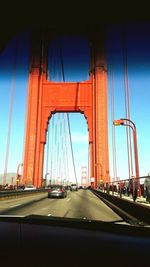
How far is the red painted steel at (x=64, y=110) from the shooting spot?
59.5 meters

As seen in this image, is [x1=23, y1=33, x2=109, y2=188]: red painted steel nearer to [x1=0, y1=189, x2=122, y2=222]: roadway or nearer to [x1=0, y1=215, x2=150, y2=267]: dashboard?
[x1=0, y1=189, x2=122, y2=222]: roadway

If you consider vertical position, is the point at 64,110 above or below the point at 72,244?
above

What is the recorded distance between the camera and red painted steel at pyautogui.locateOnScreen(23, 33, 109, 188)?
59.5m

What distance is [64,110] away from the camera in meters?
62.7


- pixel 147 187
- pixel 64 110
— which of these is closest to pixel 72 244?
pixel 147 187

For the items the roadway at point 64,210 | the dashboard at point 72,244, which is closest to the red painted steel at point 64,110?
the roadway at point 64,210

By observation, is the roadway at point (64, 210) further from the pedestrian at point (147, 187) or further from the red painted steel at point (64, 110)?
the red painted steel at point (64, 110)

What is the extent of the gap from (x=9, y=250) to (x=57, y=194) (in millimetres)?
28897

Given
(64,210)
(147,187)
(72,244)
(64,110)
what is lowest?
(64,210)

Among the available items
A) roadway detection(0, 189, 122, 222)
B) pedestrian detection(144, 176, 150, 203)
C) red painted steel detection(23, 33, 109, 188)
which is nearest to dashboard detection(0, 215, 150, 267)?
pedestrian detection(144, 176, 150, 203)

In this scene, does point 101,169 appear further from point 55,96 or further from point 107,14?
point 107,14

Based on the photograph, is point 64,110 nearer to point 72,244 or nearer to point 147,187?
point 147,187

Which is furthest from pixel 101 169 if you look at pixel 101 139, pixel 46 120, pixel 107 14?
pixel 107 14

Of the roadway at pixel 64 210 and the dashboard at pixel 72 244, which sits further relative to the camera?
the roadway at pixel 64 210
